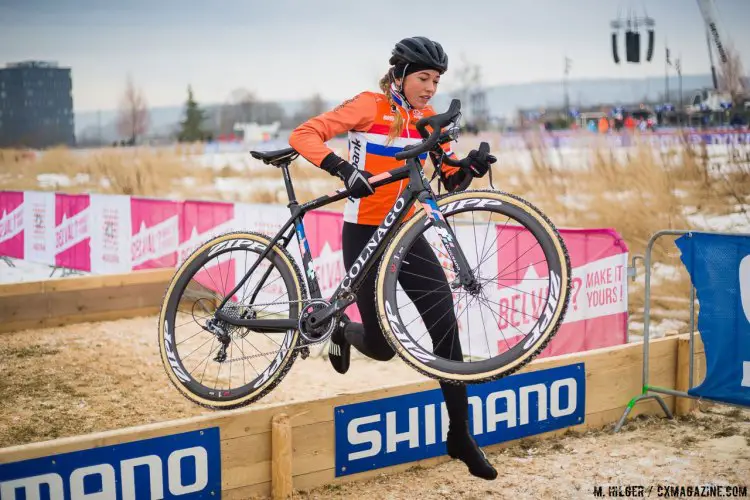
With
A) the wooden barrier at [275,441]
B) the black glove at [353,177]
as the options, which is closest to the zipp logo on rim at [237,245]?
the black glove at [353,177]

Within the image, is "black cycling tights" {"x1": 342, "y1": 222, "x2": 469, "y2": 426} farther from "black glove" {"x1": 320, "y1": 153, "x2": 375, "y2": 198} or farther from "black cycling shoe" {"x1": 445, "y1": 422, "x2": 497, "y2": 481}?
"black glove" {"x1": 320, "y1": 153, "x2": 375, "y2": 198}

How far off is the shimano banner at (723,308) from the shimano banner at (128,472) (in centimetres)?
357

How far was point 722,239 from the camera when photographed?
593 centimetres

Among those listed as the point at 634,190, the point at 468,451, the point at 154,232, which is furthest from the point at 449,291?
the point at 634,190

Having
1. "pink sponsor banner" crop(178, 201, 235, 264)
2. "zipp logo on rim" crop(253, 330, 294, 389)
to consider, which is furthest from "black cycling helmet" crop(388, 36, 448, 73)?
"pink sponsor banner" crop(178, 201, 235, 264)

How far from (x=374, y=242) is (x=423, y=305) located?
454mm

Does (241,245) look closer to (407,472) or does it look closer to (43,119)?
(407,472)

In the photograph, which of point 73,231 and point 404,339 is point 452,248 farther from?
point 73,231

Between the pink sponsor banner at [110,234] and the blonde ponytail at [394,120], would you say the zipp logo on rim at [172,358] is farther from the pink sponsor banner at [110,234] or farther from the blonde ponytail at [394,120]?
the pink sponsor banner at [110,234]

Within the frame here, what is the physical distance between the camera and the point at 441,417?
534 centimetres

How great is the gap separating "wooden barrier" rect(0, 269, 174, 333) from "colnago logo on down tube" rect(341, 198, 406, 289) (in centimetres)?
667

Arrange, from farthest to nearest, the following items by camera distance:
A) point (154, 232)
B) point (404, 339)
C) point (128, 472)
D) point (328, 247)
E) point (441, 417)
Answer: point (154, 232) < point (328, 247) < point (441, 417) < point (128, 472) < point (404, 339)

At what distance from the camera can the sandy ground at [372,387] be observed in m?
5.09

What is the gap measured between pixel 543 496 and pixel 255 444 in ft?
5.52
